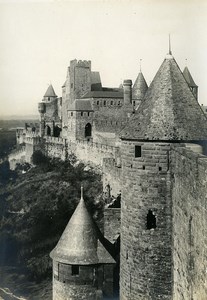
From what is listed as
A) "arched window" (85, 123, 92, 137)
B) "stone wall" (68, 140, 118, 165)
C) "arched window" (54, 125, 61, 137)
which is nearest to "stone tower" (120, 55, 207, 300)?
"stone wall" (68, 140, 118, 165)

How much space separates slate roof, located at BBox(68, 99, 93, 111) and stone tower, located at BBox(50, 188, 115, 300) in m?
36.4

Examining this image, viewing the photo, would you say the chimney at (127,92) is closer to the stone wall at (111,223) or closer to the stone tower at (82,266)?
the stone wall at (111,223)

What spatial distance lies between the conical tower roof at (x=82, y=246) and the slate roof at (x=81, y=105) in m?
36.1

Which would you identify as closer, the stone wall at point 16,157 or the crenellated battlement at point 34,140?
the crenellated battlement at point 34,140

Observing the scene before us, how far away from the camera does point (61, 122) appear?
60.6 meters

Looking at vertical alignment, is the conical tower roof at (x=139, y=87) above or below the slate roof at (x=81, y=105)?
above

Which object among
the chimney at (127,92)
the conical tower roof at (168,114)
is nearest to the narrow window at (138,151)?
the conical tower roof at (168,114)

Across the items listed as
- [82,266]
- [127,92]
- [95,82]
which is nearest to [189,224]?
[82,266]

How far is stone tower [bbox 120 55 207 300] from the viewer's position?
36.6 feet

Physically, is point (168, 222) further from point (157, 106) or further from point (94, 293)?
point (94, 293)

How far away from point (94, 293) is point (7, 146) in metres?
50.6

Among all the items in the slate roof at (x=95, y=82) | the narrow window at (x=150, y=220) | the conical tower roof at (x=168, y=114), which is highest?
the slate roof at (x=95, y=82)

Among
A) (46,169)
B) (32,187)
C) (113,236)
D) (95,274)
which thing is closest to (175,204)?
(95,274)

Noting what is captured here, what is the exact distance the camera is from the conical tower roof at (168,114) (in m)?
11.2
